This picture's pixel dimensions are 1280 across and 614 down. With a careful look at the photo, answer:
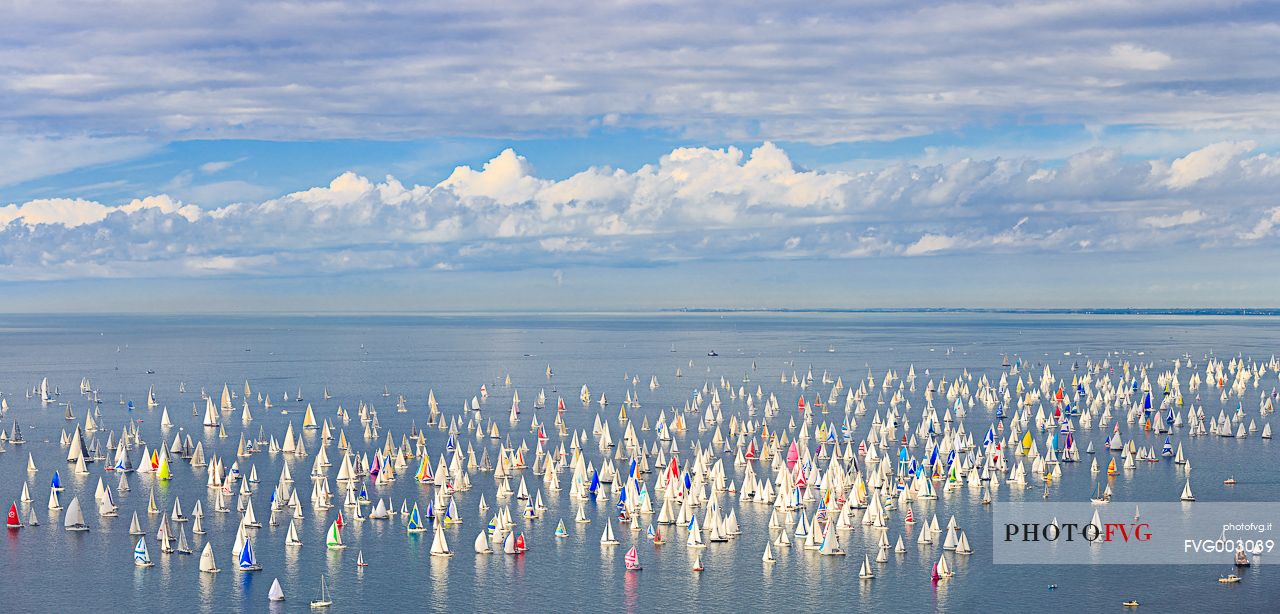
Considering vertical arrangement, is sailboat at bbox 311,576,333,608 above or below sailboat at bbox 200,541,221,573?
below

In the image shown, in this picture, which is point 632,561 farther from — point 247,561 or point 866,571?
point 247,561

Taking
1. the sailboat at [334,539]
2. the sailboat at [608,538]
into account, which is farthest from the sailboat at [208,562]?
the sailboat at [608,538]

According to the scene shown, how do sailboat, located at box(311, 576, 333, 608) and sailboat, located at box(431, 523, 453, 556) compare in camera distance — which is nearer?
sailboat, located at box(311, 576, 333, 608)

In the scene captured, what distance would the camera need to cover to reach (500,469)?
4786 inches

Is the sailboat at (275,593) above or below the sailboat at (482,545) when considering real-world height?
below

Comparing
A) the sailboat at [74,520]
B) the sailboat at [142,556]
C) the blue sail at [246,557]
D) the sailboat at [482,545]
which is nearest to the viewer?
the blue sail at [246,557]

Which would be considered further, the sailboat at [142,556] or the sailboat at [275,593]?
the sailboat at [142,556]

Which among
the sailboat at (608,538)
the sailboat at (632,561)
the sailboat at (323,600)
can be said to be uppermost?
the sailboat at (608,538)

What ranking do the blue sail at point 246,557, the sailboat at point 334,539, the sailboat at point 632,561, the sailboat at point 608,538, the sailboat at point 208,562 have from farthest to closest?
the sailboat at point 608,538, the sailboat at point 334,539, the sailboat at point 632,561, the blue sail at point 246,557, the sailboat at point 208,562

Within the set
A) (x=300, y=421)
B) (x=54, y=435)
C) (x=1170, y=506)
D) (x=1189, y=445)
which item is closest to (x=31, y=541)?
(x=54, y=435)

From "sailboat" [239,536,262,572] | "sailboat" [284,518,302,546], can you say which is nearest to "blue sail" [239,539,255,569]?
"sailboat" [239,536,262,572]

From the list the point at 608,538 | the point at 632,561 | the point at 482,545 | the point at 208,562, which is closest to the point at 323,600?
the point at 208,562

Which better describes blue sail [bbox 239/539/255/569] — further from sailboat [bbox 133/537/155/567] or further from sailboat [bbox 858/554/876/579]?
sailboat [bbox 858/554/876/579]

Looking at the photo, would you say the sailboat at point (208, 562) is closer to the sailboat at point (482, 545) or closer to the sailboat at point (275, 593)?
the sailboat at point (275, 593)
